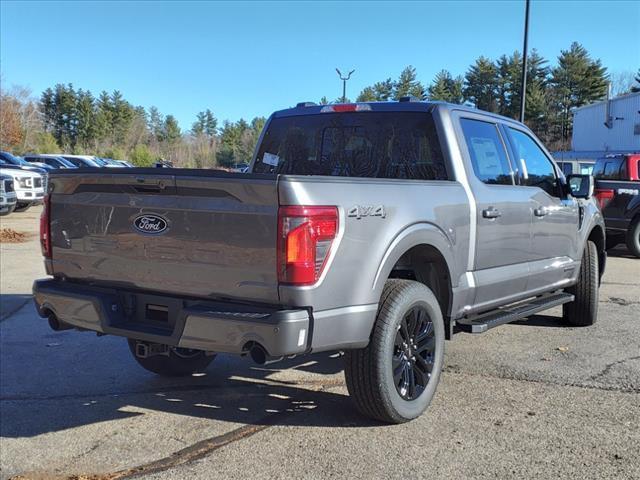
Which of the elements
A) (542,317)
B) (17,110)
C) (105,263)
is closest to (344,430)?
(105,263)

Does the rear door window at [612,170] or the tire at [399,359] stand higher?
the rear door window at [612,170]

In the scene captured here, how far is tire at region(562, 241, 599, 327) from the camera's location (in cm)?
638

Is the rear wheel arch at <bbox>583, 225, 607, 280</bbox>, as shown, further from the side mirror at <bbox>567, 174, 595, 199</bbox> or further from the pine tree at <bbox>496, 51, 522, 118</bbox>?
the pine tree at <bbox>496, 51, 522, 118</bbox>

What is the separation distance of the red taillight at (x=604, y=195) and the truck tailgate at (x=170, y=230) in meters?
10.5

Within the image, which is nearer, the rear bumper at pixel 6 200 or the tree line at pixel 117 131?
the rear bumper at pixel 6 200

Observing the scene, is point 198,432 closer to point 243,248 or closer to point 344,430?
point 344,430

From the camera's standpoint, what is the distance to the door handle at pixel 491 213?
4.52 meters

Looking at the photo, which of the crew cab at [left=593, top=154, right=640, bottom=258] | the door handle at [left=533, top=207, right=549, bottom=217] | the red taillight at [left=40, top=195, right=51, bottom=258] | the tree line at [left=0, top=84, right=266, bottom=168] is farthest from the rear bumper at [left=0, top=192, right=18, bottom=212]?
the tree line at [left=0, top=84, right=266, bottom=168]

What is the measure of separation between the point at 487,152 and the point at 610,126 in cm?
4008

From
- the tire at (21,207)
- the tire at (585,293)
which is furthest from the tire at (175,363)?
the tire at (21,207)

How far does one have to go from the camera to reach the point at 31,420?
415cm

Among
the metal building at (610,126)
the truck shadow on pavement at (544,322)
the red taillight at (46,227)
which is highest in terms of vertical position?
the metal building at (610,126)

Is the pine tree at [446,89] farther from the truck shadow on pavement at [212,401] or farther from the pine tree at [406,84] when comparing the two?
the truck shadow on pavement at [212,401]

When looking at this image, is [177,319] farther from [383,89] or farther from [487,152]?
[383,89]
